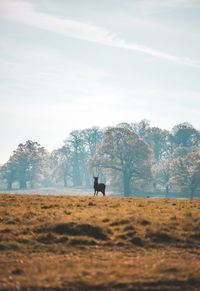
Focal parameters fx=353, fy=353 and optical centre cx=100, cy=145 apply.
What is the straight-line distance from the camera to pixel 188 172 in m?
90.1

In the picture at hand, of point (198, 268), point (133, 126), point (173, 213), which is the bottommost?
point (198, 268)

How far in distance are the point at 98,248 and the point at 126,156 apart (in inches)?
3340

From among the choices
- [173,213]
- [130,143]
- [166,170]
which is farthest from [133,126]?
[173,213]

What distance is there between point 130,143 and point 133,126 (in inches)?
1817

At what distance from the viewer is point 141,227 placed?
52.9 feet

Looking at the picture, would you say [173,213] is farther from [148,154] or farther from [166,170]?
[166,170]

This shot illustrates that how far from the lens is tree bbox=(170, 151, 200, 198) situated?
291 ft

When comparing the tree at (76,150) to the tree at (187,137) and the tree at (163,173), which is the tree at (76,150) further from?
the tree at (187,137)

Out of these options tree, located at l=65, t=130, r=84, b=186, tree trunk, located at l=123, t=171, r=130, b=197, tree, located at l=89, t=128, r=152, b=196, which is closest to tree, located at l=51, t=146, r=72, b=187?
tree, located at l=65, t=130, r=84, b=186

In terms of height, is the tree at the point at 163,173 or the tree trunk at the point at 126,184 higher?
the tree at the point at 163,173

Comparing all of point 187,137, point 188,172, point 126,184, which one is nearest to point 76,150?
point 187,137

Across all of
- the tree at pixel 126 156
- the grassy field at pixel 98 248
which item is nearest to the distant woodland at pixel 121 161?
the tree at pixel 126 156

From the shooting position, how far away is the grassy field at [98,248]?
10.6 m

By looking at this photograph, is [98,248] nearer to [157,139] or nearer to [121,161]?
[121,161]
